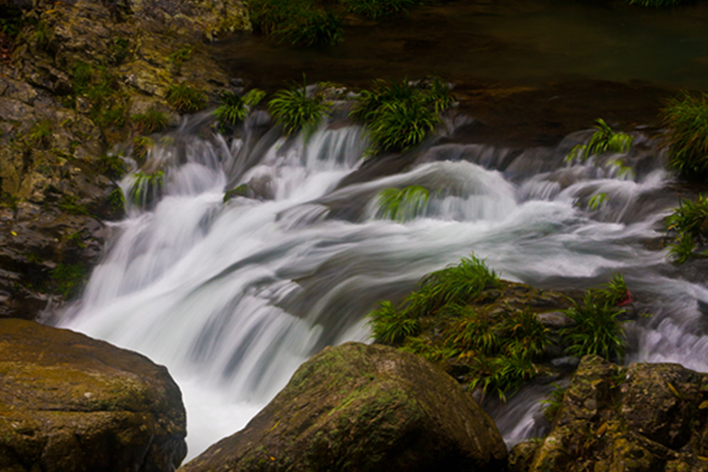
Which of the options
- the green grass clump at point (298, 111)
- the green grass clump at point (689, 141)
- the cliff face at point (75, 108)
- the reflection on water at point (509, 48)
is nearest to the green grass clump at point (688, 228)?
the green grass clump at point (689, 141)

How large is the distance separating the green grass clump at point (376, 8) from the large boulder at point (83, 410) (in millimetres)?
9806

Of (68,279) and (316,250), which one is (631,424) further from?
(68,279)

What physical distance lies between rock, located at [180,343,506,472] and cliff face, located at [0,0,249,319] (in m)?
4.00

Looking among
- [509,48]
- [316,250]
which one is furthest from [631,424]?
[509,48]

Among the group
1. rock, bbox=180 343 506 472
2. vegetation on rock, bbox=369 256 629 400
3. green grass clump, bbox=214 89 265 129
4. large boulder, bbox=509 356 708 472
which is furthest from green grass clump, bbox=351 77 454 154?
large boulder, bbox=509 356 708 472

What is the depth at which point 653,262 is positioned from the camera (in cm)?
568

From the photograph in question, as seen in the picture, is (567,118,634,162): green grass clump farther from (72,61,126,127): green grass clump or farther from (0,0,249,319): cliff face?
(72,61,126,127): green grass clump

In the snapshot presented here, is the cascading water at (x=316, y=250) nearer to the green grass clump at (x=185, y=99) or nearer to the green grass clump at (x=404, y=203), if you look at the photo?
the green grass clump at (x=404, y=203)

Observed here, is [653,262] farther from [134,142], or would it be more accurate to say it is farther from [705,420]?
[134,142]

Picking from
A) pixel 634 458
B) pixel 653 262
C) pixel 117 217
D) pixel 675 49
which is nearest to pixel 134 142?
pixel 117 217

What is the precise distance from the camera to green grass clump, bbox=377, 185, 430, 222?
23.1ft

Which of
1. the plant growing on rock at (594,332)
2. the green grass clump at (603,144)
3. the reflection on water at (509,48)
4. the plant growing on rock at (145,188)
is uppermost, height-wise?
the reflection on water at (509,48)

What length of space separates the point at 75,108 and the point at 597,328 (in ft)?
25.1

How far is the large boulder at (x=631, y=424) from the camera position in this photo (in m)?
3.36
